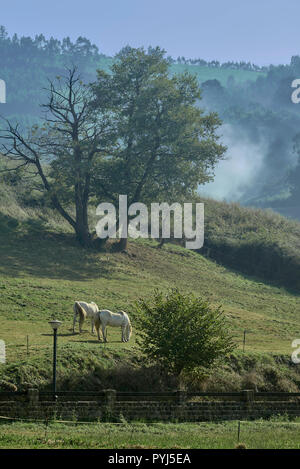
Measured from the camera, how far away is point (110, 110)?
66.8 m

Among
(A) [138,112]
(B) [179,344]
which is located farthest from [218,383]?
(A) [138,112]

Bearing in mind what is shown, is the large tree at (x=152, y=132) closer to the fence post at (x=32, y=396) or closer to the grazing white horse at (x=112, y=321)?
the grazing white horse at (x=112, y=321)

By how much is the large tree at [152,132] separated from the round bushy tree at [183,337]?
3117 centimetres

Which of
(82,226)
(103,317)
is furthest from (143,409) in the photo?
(82,226)

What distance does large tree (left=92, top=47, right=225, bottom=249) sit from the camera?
65250 mm

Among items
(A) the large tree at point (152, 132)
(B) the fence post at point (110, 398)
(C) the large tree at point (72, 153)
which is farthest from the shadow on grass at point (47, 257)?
(B) the fence post at point (110, 398)

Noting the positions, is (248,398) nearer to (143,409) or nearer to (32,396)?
(143,409)

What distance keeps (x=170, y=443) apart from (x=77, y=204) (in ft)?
144

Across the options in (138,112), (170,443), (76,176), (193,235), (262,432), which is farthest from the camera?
(193,235)

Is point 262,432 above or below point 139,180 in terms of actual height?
below

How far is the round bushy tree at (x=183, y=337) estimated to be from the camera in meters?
32.5

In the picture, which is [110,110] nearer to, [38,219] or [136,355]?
[38,219]

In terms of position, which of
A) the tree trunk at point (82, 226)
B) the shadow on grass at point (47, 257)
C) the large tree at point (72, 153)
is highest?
the large tree at point (72, 153)

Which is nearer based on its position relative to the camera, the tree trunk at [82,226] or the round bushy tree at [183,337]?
the round bushy tree at [183,337]
